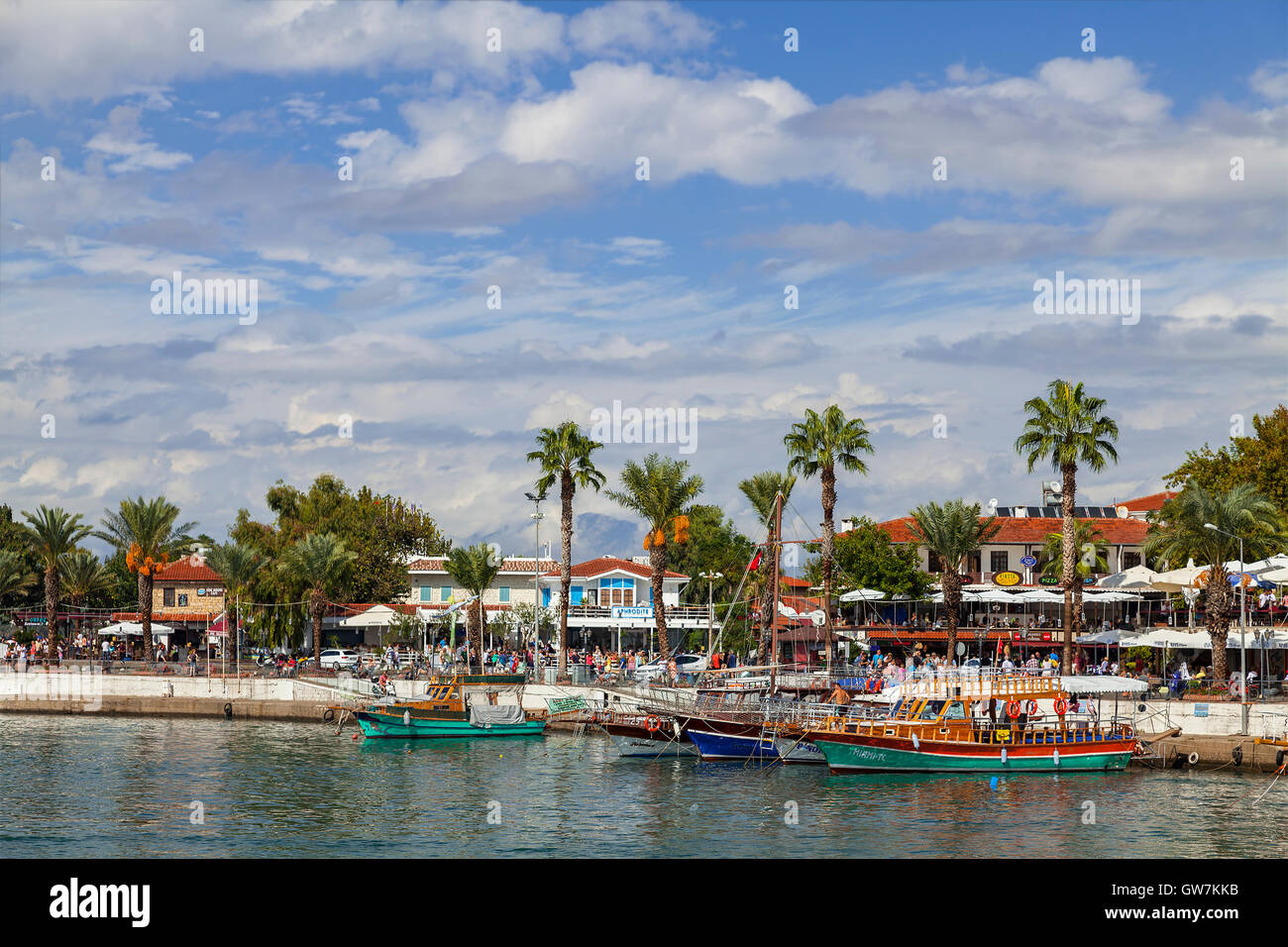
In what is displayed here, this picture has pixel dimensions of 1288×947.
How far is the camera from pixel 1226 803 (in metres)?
36.8

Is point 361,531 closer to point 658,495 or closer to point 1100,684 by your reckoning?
point 658,495

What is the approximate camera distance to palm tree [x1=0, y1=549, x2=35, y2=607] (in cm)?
8112

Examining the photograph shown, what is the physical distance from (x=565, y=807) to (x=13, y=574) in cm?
5911

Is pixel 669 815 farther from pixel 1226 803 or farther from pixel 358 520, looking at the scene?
pixel 358 520

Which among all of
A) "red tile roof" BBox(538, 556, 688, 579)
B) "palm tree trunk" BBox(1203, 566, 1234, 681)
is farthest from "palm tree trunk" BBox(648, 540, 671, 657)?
"red tile roof" BBox(538, 556, 688, 579)

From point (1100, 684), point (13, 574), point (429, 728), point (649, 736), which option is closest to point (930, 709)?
point (1100, 684)

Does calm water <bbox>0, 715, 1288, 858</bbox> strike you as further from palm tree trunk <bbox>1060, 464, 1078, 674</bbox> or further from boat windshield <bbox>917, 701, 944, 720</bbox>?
palm tree trunk <bbox>1060, 464, 1078, 674</bbox>

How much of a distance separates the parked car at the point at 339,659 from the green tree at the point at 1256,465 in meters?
45.1

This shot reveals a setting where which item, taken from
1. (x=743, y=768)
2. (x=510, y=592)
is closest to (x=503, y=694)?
(x=743, y=768)

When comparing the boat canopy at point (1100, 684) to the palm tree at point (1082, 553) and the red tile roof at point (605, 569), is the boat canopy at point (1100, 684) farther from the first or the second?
the red tile roof at point (605, 569)

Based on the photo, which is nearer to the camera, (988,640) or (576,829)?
(576,829)

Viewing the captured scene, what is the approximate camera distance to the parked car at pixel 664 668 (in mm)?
56588

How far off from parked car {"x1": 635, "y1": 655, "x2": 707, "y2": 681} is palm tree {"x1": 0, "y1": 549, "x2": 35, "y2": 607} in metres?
42.9
